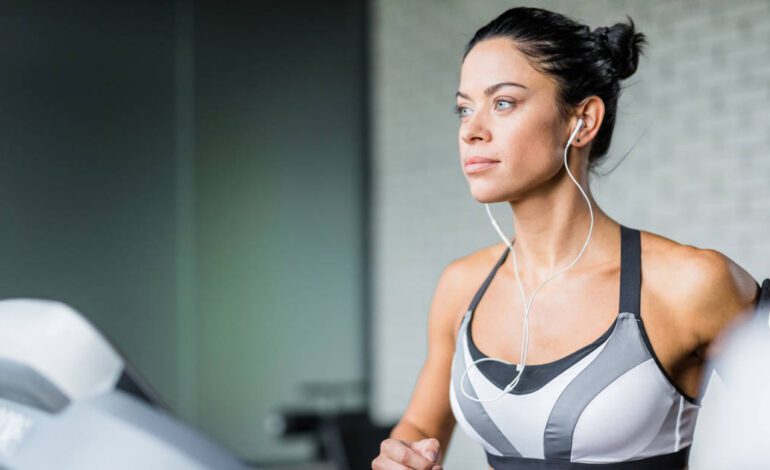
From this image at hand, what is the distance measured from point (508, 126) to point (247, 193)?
414 centimetres

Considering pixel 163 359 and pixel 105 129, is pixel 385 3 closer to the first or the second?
pixel 105 129

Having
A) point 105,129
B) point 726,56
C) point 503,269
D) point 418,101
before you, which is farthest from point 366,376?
point 503,269

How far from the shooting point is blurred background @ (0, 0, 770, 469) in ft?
15.8

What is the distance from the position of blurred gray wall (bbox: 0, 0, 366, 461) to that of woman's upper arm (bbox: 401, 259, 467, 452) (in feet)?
12.1

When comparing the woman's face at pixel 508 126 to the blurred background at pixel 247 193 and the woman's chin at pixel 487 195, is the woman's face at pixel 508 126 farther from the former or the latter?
the blurred background at pixel 247 193

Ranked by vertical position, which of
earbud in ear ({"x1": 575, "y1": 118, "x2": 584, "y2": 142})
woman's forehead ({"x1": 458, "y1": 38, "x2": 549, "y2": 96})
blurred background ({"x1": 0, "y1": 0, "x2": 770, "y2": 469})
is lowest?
blurred background ({"x1": 0, "y1": 0, "x2": 770, "y2": 469})

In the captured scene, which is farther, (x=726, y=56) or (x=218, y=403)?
(x=218, y=403)

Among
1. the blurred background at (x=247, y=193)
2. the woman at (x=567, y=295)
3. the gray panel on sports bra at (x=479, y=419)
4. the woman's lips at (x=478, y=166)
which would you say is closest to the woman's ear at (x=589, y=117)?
the woman at (x=567, y=295)

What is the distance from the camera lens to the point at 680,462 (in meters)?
1.28

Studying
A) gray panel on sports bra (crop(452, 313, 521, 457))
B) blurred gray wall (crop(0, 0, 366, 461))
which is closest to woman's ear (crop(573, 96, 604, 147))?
gray panel on sports bra (crop(452, 313, 521, 457))

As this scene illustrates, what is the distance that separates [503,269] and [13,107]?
3.87 meters

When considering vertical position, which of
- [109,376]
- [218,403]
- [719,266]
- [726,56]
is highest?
[726,56]

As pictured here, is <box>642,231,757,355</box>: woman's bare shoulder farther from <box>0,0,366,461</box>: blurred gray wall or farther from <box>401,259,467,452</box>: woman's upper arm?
<box>0,0,366,461</box>: blurred gray wall

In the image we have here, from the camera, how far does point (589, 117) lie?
4.35ft
